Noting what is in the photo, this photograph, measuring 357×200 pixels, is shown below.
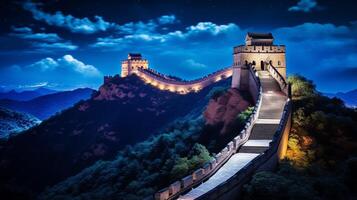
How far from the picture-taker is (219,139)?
90.4ft

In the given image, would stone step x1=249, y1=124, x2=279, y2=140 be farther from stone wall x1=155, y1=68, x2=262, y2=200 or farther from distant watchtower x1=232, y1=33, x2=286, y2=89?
distant watchtower x1=232, y1=33, x2=286, y2=89

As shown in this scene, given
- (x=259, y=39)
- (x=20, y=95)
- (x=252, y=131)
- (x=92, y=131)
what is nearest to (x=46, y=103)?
(x=20, y=95)

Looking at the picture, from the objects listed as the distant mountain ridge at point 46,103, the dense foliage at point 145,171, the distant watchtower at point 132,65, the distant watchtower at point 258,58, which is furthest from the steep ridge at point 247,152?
the distant mountain ridge at point 46,103

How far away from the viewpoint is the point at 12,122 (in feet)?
279

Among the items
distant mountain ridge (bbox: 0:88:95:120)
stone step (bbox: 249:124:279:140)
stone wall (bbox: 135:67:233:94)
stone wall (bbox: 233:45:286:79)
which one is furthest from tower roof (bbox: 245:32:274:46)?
distant mountain ridge (bbox: 0:88:95:120)

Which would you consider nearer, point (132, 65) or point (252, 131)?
point (252, 131)

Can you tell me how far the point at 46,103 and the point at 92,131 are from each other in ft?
305

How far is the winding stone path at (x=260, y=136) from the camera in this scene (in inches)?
606

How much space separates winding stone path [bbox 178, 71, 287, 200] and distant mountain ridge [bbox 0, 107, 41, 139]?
206ft

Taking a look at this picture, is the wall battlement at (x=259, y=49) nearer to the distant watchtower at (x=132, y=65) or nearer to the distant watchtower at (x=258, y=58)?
the distant watchtower at (x=258, y=58)

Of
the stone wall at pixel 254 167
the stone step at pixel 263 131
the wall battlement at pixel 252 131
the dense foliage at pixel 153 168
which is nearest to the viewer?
the stone wall at pixel 254 167

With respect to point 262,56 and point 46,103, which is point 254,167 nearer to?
point 262,56

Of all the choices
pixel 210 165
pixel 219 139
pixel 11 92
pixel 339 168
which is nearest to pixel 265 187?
pixel 210 165

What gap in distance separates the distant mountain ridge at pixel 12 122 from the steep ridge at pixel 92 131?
48.1 ft
